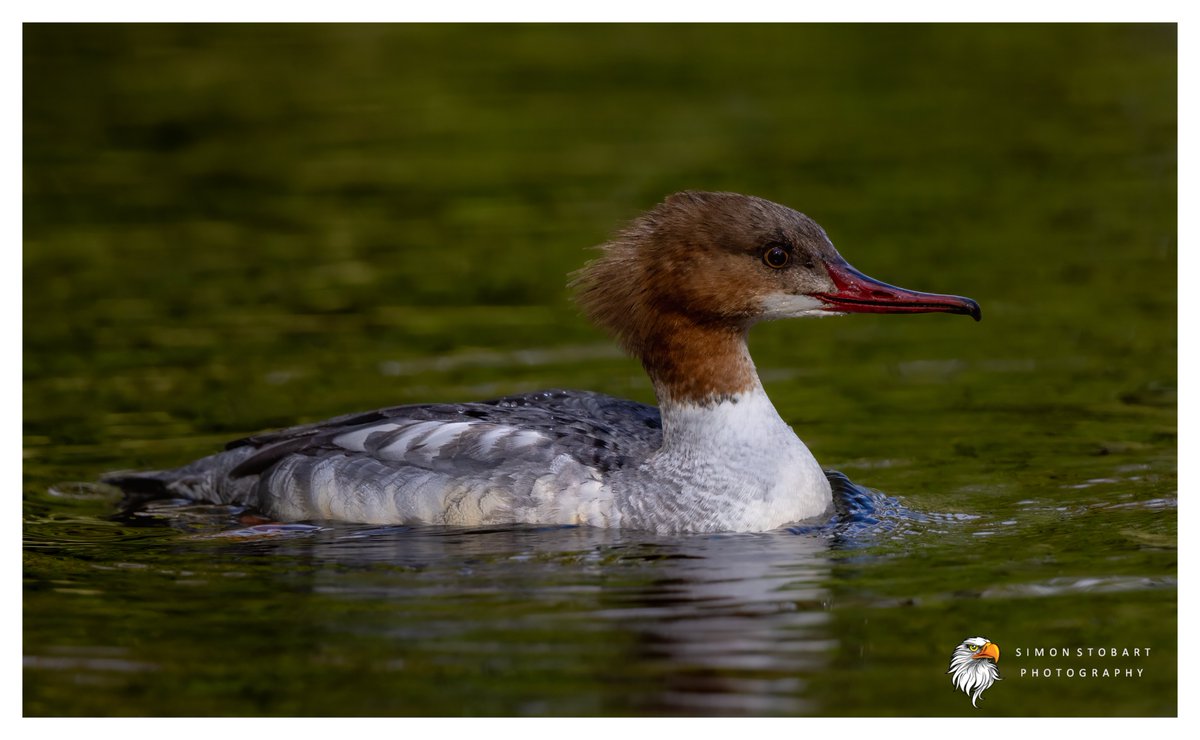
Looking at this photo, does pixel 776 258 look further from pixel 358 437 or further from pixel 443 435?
pixel 358 437

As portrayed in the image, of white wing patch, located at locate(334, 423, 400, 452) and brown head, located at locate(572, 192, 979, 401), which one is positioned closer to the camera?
brown head, located at locate(572, 192, 979, 401)

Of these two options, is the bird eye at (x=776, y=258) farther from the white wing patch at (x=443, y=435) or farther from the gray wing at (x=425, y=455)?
the white wing patch at (x=443, y=435)

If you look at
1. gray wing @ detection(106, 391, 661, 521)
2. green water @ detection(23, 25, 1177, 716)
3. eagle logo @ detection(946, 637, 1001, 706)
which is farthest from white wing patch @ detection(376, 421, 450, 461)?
eagle logo @ detection(946, 637, 1001, 706)

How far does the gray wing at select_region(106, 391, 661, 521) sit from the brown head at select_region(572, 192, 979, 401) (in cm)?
57

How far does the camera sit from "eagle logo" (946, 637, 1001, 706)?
282 inches

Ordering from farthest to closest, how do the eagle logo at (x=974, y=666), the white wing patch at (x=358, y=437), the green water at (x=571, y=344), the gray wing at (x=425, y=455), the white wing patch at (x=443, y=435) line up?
1. the white wing patch at (x=358, y=437)
2. the white wing patch at (x=443, y=435)
3. the gray wing at (x=425, y=455)
4. the green water at (x=571, y=344)
5. the eagle logo at (x=974, y=666)

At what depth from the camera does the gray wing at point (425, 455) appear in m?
9.32

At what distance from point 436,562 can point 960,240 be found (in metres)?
7.83

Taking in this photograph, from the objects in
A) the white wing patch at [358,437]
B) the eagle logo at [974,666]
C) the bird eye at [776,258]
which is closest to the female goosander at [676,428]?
the bird eye at [776,258]

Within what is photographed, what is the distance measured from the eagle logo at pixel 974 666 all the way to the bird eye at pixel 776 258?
2509 mm

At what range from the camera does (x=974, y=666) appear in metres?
7.29

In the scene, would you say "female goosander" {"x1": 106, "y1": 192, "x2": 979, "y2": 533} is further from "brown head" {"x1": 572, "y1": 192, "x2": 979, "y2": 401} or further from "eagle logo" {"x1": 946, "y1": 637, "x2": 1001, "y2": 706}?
"eagle logo" {"x1": 946, "y1": 637, "x2": 1001, "y2": 706}

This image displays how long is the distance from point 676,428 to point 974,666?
2605 millimetres

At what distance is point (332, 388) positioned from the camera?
12211 mm
